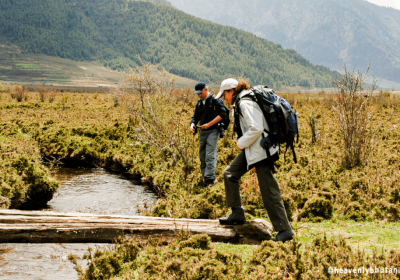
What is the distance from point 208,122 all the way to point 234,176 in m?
2.79

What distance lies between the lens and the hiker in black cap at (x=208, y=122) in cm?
717

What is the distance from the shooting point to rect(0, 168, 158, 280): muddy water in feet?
15.4

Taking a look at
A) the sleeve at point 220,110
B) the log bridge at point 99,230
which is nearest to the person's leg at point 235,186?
the log bridge at point 99,230

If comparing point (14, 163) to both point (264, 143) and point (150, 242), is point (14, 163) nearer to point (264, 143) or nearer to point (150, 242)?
point (150, 242)

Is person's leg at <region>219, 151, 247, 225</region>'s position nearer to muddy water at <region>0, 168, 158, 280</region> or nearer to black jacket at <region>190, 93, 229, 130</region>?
muddy water at <region>0, 168, 158, 280</region>

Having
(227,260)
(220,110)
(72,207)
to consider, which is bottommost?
(72,207)

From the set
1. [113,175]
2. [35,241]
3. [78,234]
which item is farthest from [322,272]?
[113,175]

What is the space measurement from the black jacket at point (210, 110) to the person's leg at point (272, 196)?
2.91 m

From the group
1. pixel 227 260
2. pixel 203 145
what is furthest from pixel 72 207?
pixel 227 260

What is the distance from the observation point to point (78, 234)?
495cm

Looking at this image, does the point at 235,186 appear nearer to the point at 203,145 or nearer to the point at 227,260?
the point at 227,260

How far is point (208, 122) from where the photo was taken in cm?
734

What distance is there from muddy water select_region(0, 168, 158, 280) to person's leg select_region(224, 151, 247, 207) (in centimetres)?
207

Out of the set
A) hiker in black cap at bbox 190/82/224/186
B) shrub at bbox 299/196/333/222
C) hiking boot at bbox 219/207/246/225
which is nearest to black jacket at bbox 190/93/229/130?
hiker in black cap at bbox 190/82/224/186
